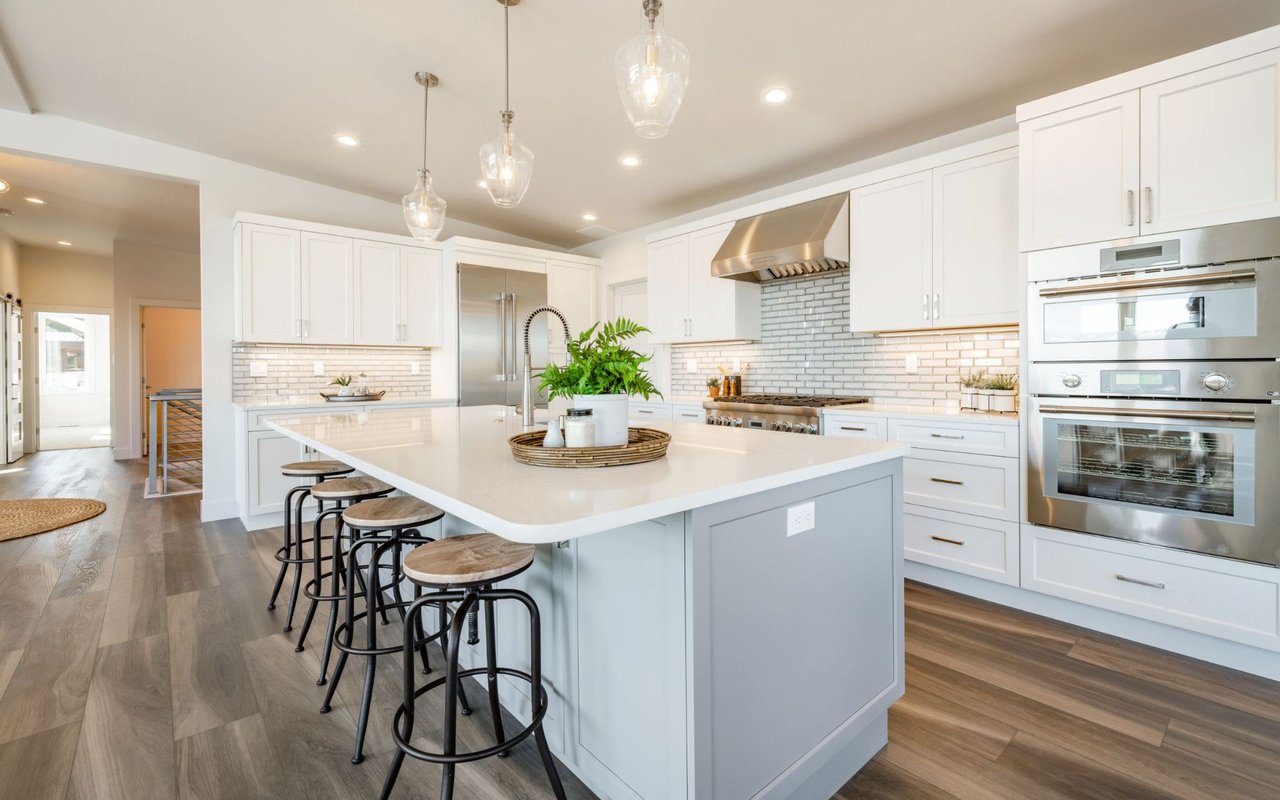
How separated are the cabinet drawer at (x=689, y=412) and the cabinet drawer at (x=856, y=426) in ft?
3.61

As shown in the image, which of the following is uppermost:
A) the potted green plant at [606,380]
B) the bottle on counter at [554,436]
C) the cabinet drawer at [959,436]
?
the potted green plant at [606,380]

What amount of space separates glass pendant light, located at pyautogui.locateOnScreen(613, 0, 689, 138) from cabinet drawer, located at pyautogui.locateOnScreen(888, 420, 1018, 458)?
1858 mm

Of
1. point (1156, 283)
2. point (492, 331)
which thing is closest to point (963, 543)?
point (1156, 283)

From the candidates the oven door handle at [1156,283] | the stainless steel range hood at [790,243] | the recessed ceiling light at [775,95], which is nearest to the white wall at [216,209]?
the stainless steel range hood at [790,243]

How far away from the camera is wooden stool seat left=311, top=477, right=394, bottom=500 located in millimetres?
2256

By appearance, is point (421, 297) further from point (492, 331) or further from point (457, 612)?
point (457, 612)

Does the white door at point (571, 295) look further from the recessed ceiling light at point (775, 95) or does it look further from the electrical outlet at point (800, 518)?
the electrical outlet at point (800, 518)

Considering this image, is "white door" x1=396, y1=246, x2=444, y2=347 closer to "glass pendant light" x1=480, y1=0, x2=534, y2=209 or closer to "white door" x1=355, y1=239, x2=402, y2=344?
"white door" x1=355, y1=239, x2=402, y2=344

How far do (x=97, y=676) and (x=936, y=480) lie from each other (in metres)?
3.81

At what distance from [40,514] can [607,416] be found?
5584 mm

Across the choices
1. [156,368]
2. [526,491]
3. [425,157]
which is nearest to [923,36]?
[526,491]

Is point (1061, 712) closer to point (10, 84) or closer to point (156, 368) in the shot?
point (10, 84)

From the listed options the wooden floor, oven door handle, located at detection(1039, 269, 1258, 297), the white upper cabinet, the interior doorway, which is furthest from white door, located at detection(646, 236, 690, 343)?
the interior doorway

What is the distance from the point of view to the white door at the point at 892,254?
3291 millimetres
